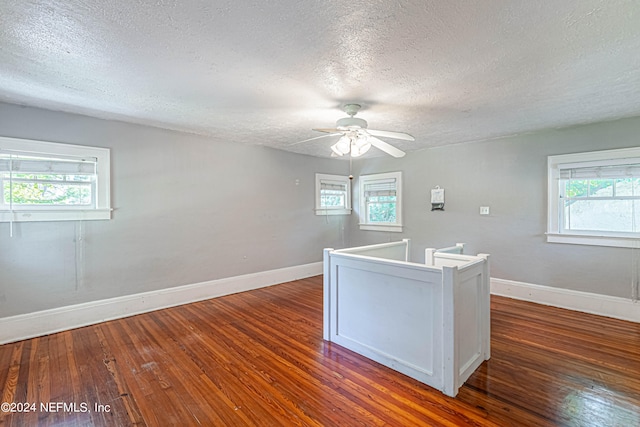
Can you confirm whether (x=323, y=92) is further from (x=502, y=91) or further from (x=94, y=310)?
(x=94, y=310)

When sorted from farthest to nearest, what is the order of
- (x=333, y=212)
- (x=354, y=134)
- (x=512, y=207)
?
(x=333, y=212), (x=512, y=207), (x=354, y=134)

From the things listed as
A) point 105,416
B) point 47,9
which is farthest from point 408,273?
point 47,9

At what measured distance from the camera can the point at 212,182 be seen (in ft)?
14.5

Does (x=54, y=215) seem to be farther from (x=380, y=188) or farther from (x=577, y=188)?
(x=577, y=188)

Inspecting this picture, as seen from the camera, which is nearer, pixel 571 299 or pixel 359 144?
pixel 359 144

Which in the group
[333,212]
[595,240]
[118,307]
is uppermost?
[333,212]

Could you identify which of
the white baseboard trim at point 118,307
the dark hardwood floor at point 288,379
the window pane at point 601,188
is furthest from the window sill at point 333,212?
the window pane at point 601,188

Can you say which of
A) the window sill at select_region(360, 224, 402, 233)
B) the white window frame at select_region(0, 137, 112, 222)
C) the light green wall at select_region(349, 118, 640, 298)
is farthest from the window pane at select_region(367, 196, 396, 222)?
the white window frame at select_region(0, 137, 112, 222)

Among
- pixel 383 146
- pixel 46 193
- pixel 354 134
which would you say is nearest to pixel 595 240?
pixel 383 146

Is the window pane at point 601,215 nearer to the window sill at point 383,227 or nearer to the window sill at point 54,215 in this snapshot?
the window sill at point 383,227

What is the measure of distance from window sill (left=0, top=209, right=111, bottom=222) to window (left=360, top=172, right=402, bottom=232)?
4419mm

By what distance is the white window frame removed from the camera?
2.96 m

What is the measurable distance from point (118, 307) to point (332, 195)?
407cm

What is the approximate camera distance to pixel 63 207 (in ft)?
10.7
